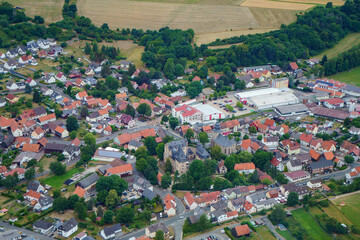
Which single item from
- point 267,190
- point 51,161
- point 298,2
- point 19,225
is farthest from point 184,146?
point 298,2

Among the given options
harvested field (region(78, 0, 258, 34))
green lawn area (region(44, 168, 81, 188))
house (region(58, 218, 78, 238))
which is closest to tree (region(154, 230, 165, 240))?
house (region(58, 218, 78, 238))

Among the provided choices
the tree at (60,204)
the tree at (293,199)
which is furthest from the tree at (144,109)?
the tree at (293,199)

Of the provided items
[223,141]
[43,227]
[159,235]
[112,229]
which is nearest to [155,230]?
[159,235]

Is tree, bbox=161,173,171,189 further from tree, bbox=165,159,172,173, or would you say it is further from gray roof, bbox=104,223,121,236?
gray roof, bbox=104,223,121,236

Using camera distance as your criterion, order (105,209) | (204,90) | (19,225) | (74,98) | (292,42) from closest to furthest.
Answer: (19,225)
(105,209)
(74,98)
(204,90)
(292,42)

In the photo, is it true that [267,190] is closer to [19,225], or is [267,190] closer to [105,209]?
[105,209]

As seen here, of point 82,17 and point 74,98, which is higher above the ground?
point 82,17
